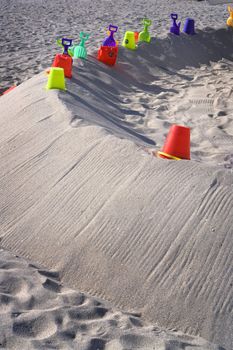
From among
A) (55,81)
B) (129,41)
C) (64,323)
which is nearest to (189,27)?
(129,41)

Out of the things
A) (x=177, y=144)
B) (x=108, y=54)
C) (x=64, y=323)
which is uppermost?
(x=108, y=54)

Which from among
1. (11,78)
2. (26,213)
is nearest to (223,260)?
(26,213)

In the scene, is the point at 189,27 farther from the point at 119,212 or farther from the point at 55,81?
the point at 119,212

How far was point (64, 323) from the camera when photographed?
2332mm

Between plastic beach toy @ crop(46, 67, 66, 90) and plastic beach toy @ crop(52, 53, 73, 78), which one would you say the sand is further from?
plastic beach toy @ crop(52, 53, 73, 78)

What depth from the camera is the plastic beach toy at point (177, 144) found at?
3727mm

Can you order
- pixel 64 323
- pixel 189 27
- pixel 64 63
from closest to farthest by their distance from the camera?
pixel 64 323, pixel 64 63, pixel 189 27

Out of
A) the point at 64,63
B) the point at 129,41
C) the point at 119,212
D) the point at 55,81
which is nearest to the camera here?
the point at 119,212

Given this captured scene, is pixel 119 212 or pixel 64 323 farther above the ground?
pixel 119 212

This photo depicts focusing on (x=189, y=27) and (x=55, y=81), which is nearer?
(x=55, y=81)

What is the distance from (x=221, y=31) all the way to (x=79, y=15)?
14.1 ft

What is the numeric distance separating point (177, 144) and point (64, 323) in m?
1.79

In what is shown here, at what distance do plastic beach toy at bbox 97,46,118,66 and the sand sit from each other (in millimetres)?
2206

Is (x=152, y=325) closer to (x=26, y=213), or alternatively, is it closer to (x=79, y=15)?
(x=26, y=213)
